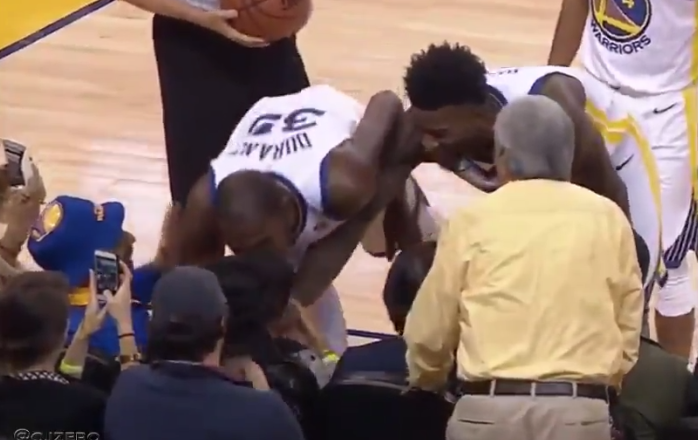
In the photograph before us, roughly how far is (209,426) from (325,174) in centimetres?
86

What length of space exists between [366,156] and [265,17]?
2.49 ft

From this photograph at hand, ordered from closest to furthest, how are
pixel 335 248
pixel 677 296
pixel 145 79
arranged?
pixel 335 248 → pixel 677 296 → pixel 145 79

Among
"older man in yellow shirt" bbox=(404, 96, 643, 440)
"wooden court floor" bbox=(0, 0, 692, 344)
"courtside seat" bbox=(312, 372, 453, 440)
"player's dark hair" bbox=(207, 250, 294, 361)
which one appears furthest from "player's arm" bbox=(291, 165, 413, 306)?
"wooden court floor" bbox=(0, 0, 692, 344)

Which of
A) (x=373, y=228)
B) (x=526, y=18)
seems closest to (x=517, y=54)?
(x=526, y=18)

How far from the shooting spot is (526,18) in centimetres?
755

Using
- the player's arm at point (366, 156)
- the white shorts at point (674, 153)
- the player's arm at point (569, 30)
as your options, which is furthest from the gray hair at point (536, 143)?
the player's arm at point (569, 30)

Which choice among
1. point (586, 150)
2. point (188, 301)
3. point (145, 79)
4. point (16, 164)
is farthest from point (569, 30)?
point (145, 79)

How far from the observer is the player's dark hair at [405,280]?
10.1 feet

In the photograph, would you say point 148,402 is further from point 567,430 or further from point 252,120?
point 252,120

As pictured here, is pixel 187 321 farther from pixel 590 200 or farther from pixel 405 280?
pixel 590 200

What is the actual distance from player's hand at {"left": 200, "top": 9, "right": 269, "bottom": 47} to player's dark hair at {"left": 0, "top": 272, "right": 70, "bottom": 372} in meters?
1.19

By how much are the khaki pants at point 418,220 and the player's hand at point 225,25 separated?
58cm

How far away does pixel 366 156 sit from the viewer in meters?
3.26

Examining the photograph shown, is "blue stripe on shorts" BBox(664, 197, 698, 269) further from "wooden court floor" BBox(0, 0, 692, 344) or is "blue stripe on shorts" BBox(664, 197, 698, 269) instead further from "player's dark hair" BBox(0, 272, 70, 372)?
"player's dark hair" BBox(0, 272, 70, 372)
